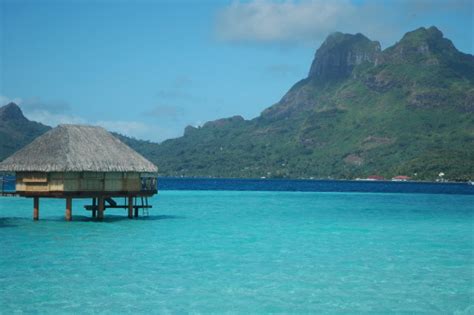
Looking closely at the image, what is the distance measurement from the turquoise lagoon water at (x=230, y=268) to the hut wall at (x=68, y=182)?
193 cm

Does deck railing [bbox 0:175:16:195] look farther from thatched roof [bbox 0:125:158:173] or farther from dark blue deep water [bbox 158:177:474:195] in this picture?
dark blue deep water [bbox 158:177:474:195]

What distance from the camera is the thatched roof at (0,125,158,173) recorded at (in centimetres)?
3147

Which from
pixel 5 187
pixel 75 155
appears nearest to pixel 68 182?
pixel 75 155

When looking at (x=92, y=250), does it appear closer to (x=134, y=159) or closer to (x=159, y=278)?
(x=159, y=278)

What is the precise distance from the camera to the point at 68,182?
3197cm

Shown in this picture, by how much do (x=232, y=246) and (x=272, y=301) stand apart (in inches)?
385

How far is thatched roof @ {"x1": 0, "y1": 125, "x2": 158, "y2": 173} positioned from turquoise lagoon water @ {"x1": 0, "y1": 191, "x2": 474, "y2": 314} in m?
3.05

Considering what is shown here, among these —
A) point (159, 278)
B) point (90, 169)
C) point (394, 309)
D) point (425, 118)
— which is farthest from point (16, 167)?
point (425, 118)

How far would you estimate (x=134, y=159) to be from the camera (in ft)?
114

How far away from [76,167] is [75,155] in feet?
3.00

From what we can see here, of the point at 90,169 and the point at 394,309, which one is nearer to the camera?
the point at 394,309

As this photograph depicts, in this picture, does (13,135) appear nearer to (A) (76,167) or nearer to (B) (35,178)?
(B) (35,178)

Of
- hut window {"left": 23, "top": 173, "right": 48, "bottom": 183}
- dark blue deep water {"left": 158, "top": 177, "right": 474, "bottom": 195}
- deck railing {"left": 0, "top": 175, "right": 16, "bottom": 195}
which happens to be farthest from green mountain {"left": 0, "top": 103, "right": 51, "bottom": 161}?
hut window {"left": 23, "top": 173, "right": 48, "bottom": 183}

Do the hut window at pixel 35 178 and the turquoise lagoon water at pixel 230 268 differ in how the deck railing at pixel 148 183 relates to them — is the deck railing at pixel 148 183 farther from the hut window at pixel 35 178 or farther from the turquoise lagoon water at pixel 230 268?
the hut window at pixel 35 178
